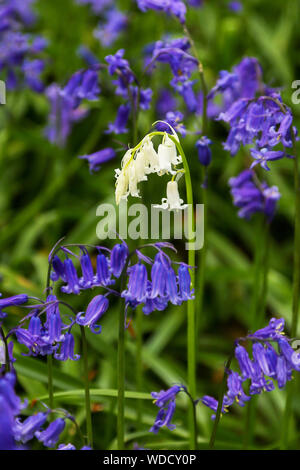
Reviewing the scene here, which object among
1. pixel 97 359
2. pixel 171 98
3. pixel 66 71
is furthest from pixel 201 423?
pixel 66 71

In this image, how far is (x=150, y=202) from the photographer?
4699mm

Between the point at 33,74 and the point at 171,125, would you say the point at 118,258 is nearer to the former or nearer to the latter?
the point at 171,125

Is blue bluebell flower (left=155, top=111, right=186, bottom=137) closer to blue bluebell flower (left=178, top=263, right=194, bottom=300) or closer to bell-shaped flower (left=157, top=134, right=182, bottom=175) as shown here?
bell-shaped flower (left=157, top=134, right=182, bottom=175)

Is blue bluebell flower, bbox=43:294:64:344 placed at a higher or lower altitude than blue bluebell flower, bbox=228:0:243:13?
lower

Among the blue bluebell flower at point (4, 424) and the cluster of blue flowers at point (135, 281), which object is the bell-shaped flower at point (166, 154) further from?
the blue bluebell flower at point (4, 424)

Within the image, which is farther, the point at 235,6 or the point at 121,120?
the point at 235,6

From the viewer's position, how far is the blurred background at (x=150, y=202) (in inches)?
173

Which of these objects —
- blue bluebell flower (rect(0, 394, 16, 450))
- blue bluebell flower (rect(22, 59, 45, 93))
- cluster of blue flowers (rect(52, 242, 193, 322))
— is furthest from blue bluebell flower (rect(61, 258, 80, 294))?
blue bluebell flower (rect(22, 59, 45, 93))

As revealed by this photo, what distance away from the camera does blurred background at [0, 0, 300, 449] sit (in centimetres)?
440

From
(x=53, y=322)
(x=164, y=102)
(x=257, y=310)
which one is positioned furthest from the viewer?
(x=164, y=102)

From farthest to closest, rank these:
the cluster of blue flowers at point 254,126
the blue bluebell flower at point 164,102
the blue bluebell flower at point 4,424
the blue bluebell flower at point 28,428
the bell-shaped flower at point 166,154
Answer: the blue bluebell flower at point 164,102
the cluster of blue flowers at point 254,126
the bell-shaped flower at point 166,154
the blue bluebell flower at point 28,428
the blue bluebell flower at point 4,424


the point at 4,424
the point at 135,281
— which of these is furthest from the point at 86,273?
the point at 4,424

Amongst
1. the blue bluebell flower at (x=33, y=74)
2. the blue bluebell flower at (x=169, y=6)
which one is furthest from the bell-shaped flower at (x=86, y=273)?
the blue bluebell flower at (x=33, y=74)
